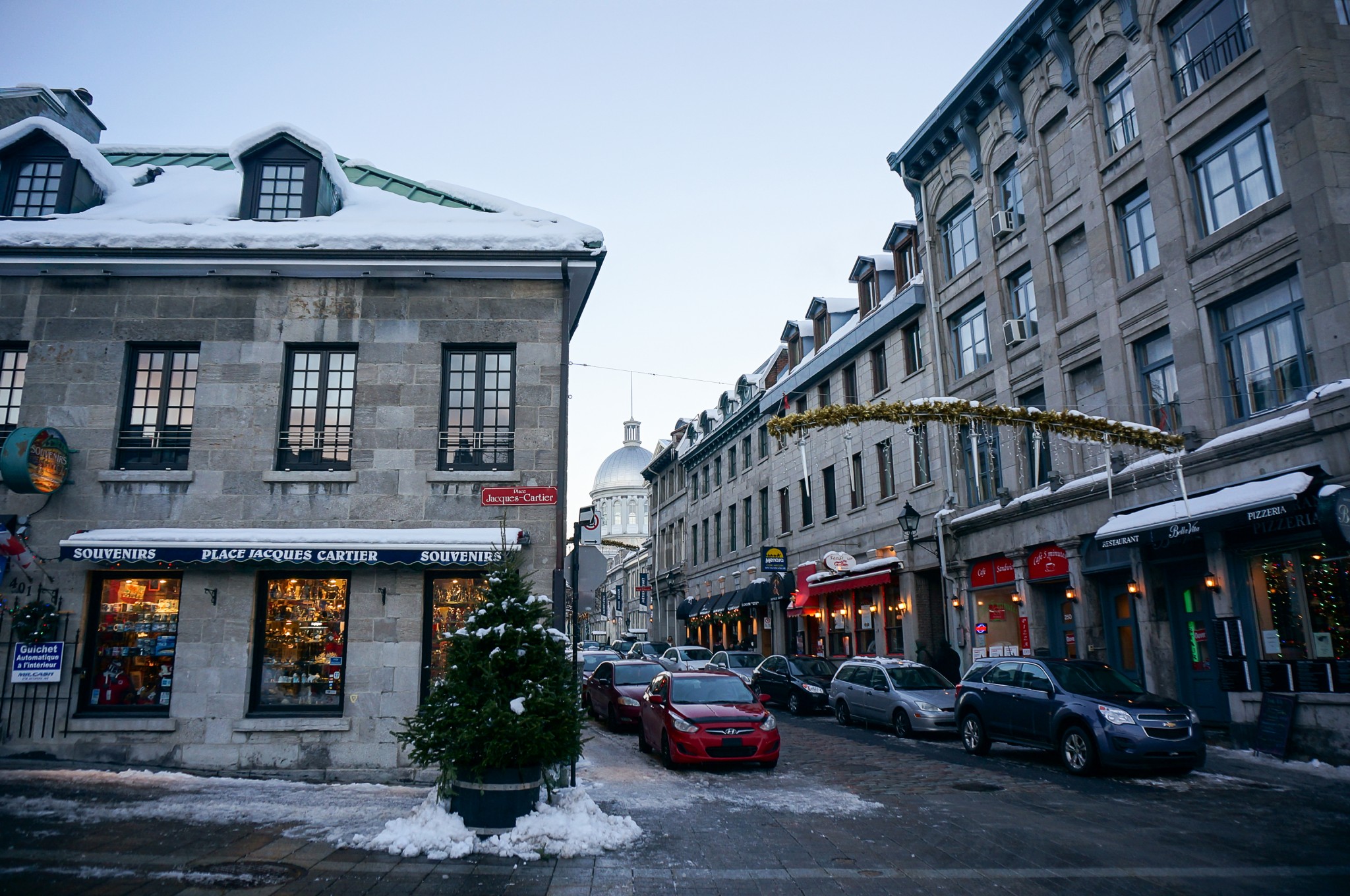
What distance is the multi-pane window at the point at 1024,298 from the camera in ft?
73.5

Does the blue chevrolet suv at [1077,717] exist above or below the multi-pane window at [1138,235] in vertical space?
below

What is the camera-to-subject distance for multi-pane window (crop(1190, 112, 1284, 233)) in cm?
1538

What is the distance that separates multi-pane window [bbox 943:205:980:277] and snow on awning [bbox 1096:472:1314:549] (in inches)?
394

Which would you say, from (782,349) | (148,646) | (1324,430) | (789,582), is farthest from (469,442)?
(782,349)

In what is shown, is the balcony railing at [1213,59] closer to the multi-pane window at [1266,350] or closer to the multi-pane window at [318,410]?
the multi-pane window at [1266,350]

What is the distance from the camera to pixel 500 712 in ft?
28.6

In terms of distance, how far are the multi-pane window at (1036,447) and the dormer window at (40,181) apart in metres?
20.2

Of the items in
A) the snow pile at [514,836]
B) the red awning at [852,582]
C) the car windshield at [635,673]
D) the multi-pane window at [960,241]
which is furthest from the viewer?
the red awning at [852,582]

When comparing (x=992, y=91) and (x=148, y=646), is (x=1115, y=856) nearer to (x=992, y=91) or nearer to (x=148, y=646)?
(x=148, y=646)

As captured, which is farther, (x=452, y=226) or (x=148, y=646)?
(x=452, y=226)

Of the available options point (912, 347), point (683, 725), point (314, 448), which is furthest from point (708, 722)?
point (912, 347)

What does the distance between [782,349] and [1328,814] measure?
31.2 meters

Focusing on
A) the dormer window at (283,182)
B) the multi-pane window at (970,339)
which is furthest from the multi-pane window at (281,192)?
the multi-pane window at (970,339)

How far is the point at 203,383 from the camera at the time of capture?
42.6 feet
